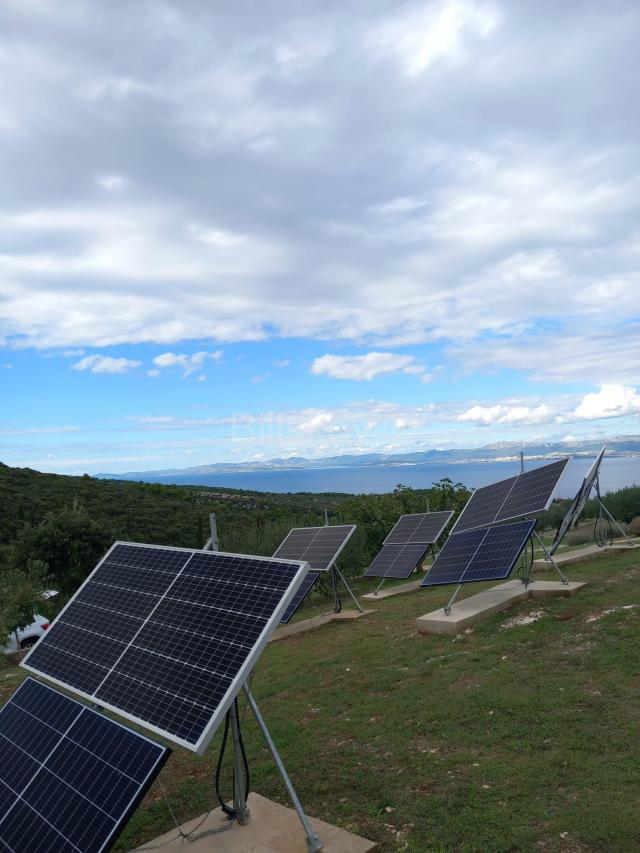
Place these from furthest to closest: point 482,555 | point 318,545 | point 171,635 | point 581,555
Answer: point 581,555, point 318,545, point 482,555, point 171,635

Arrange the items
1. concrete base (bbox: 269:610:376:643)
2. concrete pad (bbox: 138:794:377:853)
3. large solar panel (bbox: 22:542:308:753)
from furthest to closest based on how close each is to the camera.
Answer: concrete base (bbox: 269:610:376:643) < concrete pad (bbox: 138:794:377:853) < large solar panel (bbox: 22:542:308:753)

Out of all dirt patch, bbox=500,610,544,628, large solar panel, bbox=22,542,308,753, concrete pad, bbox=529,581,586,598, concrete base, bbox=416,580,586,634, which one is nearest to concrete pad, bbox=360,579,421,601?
concrete base, bbox=416,580,586,634

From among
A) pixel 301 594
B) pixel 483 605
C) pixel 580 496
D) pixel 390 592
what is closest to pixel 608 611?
pixel 483 605

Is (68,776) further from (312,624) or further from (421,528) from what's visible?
(421,528)

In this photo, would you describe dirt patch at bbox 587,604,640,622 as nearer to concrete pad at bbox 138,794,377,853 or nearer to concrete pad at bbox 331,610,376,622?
concrete pad at bbox 331,610,376,622

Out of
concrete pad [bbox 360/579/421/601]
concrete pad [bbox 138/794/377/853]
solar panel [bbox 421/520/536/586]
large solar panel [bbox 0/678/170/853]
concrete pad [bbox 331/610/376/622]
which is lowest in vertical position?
concrete pad [bbox 360/579/421/601]

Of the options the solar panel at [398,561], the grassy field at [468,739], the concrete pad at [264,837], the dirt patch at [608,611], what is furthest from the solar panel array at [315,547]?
the concrete pad at [264,837]

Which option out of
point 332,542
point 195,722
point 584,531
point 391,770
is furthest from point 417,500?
point 195,722

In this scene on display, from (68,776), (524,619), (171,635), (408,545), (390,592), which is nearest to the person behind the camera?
(68,776)
